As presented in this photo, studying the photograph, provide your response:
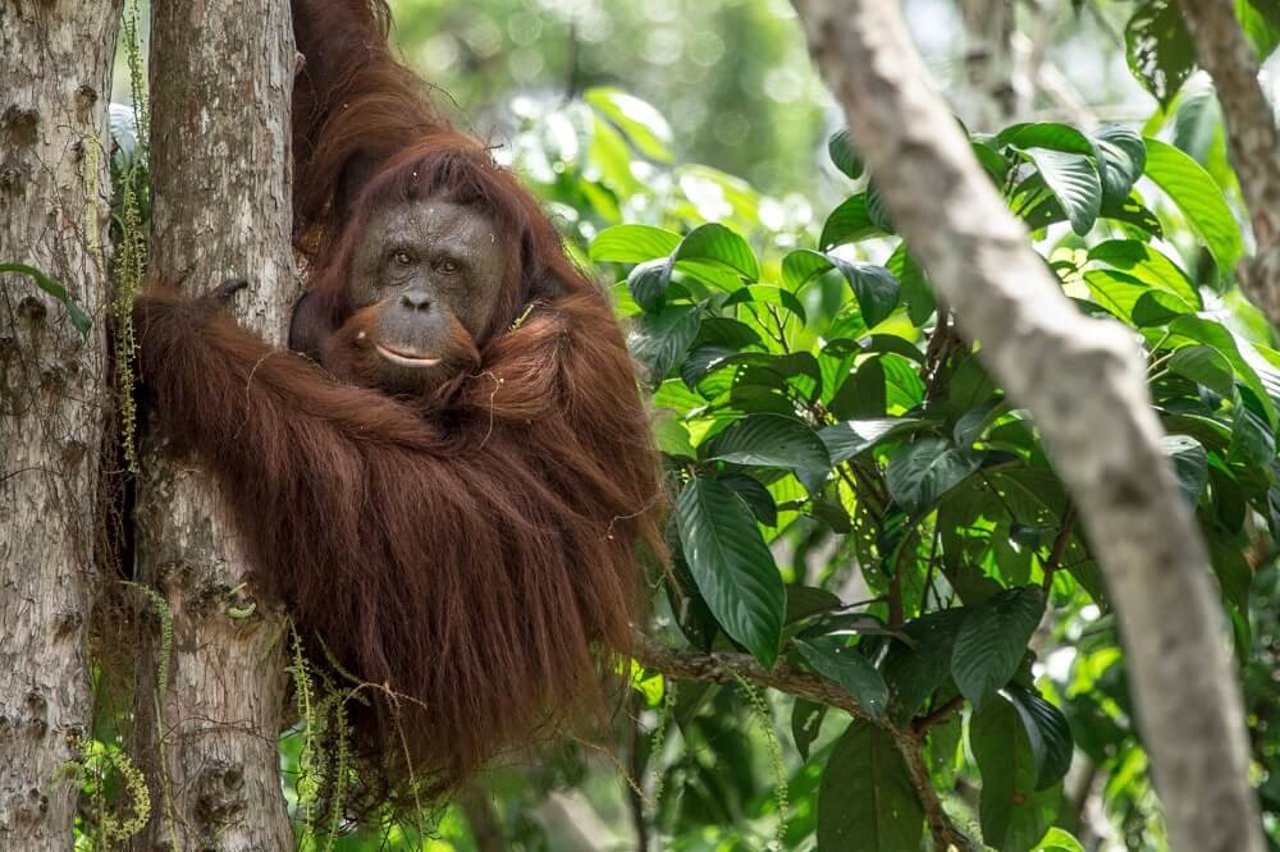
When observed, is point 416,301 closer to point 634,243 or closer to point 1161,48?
point 634,243

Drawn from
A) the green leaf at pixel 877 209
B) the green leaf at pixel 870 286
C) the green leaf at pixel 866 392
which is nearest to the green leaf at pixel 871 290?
the green leaf at pixel 870 286

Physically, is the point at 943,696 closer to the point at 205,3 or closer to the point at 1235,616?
the point at 1235,616

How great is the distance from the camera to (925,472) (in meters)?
3.05

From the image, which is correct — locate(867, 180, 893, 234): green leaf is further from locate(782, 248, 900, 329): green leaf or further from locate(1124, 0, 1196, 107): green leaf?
locate(1124, 0, 1196, 107): green leaf

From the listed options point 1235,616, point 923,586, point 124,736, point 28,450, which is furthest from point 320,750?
point 1235,616

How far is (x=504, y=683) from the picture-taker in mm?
A: 3107

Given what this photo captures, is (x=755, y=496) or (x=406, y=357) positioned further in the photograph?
(x=755, y=496)

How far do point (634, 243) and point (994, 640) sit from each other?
3.92ft

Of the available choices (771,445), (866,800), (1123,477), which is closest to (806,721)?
(866,800)

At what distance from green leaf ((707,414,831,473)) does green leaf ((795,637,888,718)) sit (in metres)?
0.36

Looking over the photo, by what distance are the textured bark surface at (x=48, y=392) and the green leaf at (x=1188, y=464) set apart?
176 centimetres

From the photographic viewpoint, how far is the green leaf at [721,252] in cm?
352

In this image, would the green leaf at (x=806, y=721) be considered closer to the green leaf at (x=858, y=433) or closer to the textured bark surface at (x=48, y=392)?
the green leaf at (x=858, y=433)

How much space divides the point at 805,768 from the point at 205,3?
2316 millimetres
